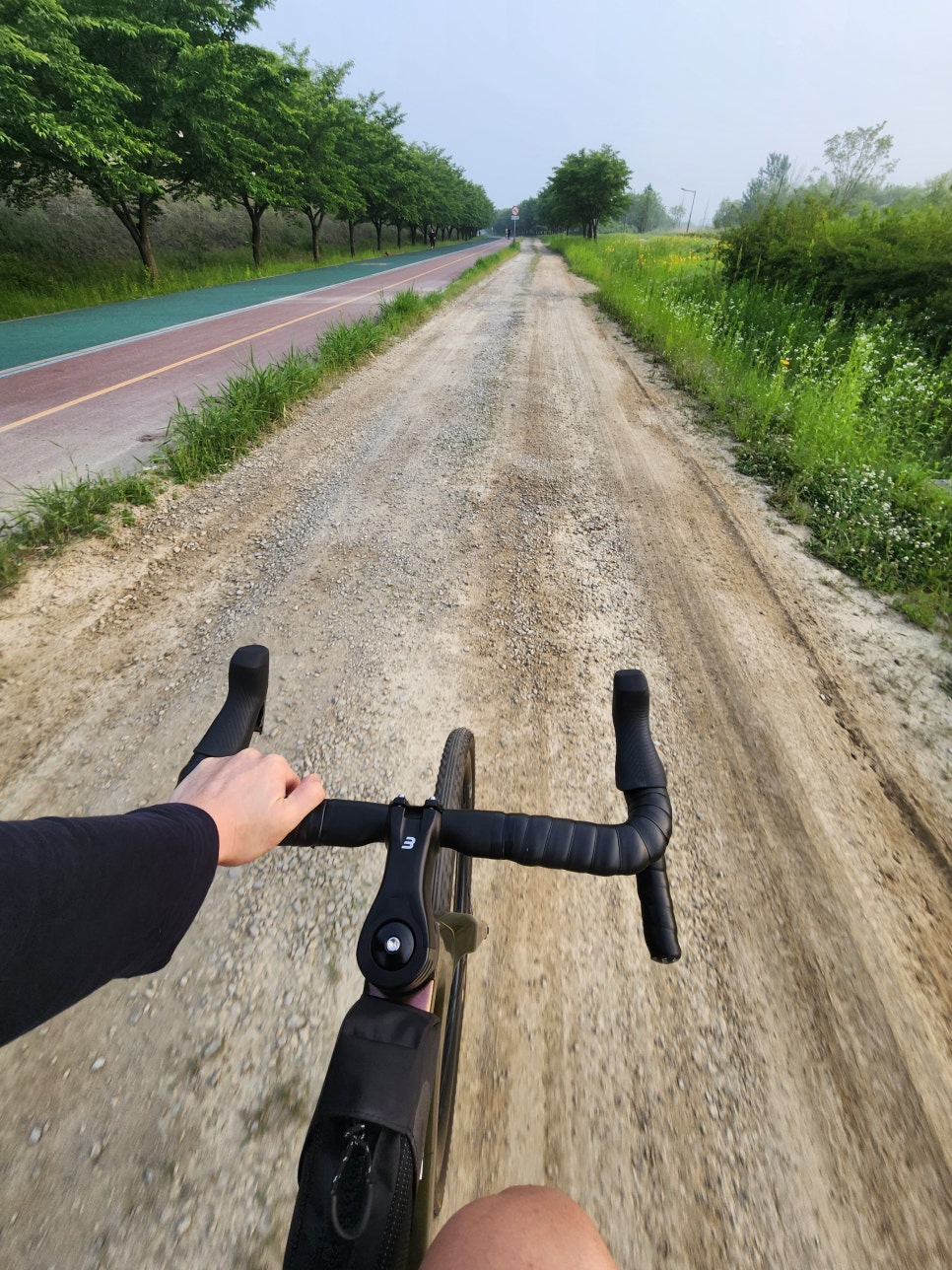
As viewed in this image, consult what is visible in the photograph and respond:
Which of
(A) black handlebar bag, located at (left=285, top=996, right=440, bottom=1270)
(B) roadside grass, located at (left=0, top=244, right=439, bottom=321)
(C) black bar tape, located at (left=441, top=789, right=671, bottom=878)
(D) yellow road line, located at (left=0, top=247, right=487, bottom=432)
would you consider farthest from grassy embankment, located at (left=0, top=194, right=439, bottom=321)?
(A) black handlebar bag, located at (left=285, top=996, right=440, bottom=1270)

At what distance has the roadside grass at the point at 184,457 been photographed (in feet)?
12.5

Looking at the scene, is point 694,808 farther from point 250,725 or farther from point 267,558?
point 267,558

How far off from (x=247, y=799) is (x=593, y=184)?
54.5 metres

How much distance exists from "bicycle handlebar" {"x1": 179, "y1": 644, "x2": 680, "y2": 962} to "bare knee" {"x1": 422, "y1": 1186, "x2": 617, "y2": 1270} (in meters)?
0.44

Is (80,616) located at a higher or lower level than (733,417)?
lower

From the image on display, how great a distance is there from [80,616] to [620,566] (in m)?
3.58

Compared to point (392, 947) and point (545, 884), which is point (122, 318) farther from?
point (392, 947)

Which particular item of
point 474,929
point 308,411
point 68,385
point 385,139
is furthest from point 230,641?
point 385,139

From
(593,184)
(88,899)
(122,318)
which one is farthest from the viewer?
(593,184)

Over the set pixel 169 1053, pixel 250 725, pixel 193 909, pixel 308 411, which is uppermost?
pixel 193 909

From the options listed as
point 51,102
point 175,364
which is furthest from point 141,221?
point 175,364

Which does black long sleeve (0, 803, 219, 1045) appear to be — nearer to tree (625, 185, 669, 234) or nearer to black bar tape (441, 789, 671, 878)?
black bar tape (441, 789, 671, 878)

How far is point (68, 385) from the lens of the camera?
7340 mm

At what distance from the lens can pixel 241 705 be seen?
1.29m
